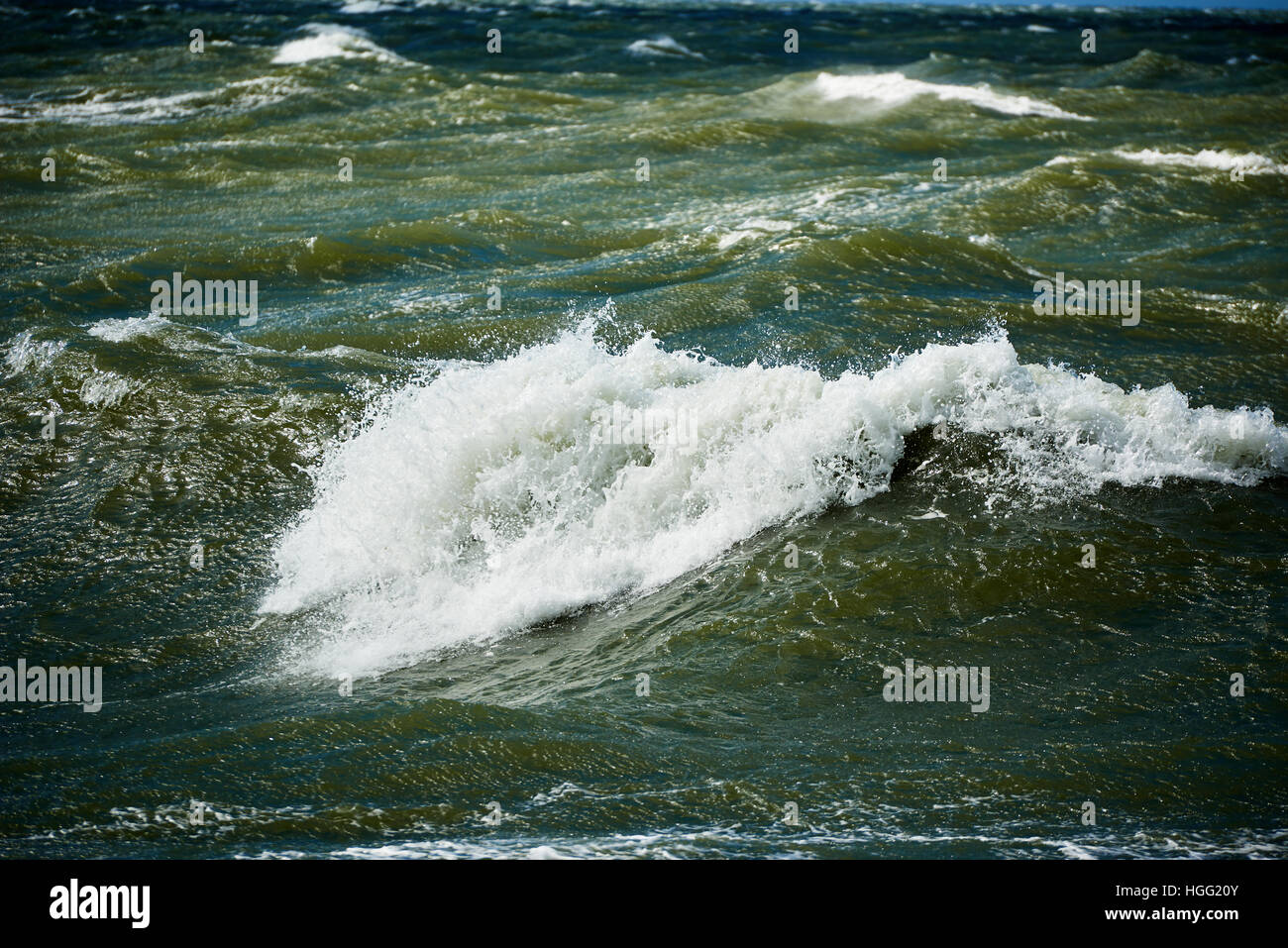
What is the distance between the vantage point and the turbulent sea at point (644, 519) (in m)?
5.91

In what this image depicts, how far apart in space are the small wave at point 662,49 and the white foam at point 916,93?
289 inches

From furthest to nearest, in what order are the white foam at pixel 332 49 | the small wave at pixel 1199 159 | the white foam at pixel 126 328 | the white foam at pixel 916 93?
the white foam at pixel 332 49
the white foam at pixel 916 93
the small wave at pixel 1199 159
the white foam at pixel 126 328

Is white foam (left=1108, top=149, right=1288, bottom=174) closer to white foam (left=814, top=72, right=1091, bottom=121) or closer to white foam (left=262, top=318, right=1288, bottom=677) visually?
white foam (left=814, top=72, right=1091, bottom=121)

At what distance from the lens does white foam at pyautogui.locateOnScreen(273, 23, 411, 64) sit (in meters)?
33.9

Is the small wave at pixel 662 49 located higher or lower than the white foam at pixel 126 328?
higher

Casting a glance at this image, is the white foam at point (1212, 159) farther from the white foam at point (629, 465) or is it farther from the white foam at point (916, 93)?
the white foam at point (629, 465)

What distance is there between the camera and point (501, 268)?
1548cm

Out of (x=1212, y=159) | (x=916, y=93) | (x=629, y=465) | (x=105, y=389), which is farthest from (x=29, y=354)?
(x=916, y=93)

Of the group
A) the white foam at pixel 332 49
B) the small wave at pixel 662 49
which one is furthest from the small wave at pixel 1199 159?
the white foam at pixel 332 49

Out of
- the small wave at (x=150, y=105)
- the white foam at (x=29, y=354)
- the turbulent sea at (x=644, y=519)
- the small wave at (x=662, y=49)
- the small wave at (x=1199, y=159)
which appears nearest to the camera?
the turbulent sea at (x=644, y=519)

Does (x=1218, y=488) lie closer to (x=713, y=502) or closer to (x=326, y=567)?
(x=713, y=502)

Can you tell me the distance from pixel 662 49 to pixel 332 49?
10.1 metres

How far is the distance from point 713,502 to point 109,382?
582cm
